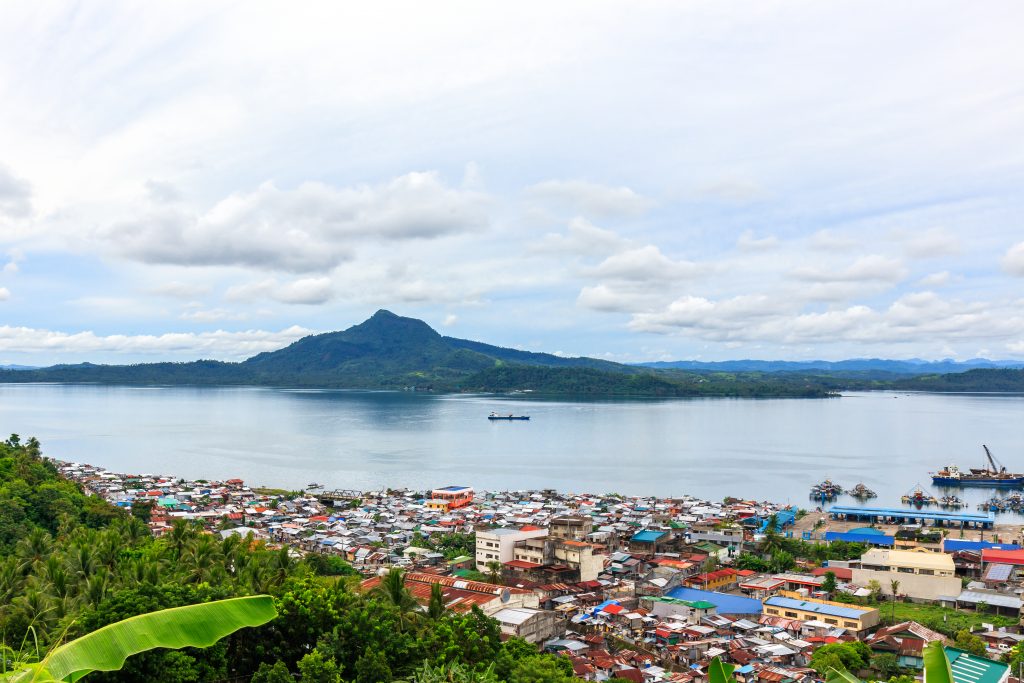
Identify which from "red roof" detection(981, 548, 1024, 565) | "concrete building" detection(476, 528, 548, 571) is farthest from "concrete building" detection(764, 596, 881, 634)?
"red roof" detection(981, 548, 1024, 565)

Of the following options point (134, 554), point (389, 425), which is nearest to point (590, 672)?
point (134, 554)

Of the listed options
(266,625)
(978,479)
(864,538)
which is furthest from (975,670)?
(978,479)

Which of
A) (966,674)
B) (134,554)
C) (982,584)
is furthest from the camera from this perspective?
(982,584)

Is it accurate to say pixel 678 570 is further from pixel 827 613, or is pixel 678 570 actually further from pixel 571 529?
pixel 827 613

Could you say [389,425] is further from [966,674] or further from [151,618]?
[151,618]

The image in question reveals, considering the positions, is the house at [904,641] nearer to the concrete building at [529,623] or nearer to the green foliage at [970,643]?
the green foliage at [970,643]

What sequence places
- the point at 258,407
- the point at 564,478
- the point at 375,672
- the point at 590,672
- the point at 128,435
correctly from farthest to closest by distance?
1. the point at 258,407
2. the point at 128,435
3. the point at 564,478
4. the point at 590,672
5. the point at 375,672
